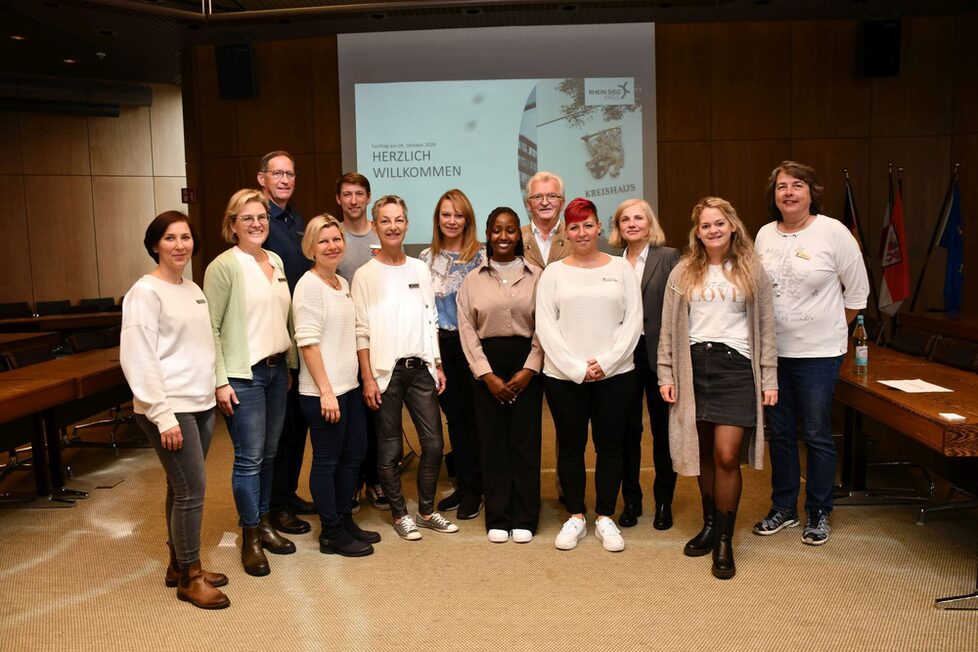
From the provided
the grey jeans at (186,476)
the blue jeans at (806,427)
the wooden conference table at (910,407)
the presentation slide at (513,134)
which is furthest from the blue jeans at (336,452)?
the presentation slide at (513,134)

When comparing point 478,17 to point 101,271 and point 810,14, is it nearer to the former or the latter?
point 810,14

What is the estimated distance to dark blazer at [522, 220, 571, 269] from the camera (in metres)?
3.64

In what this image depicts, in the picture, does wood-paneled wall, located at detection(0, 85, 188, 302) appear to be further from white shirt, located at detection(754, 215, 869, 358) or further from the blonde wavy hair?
white shirt, located at detection(754, 215, 869, 358)

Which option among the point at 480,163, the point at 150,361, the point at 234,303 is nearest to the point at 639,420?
the point at 234,303

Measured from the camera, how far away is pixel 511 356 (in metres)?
3.40

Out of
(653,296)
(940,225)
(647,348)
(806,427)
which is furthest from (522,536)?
(940,225)

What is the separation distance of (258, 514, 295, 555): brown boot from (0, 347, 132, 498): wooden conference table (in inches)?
54.0

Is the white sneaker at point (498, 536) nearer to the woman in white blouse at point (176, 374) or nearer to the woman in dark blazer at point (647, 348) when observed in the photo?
the woman in dark blazer at point (647, 348)

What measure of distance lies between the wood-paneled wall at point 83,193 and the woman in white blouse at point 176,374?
883cm

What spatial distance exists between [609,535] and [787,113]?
5.45 metres

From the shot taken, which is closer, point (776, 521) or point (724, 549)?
point (724, 549)

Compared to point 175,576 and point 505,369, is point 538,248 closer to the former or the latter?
point 505,369

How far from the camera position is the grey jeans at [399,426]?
341 cm

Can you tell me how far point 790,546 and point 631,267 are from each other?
140 centimetres
